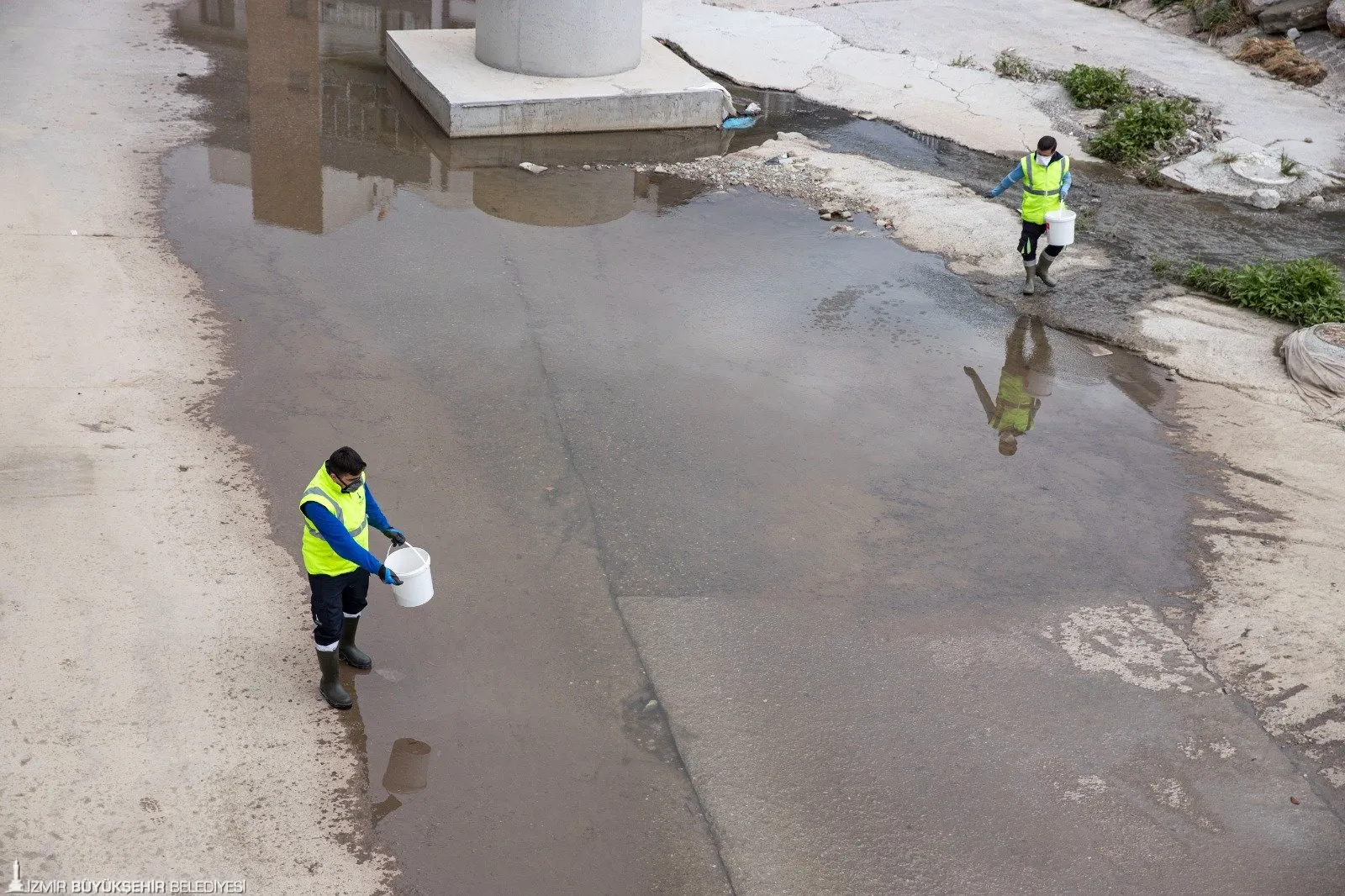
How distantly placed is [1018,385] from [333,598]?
6210 mm

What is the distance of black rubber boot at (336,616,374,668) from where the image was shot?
19.9 feet

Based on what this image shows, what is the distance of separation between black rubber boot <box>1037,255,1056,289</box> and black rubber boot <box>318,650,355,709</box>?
25.9 feet

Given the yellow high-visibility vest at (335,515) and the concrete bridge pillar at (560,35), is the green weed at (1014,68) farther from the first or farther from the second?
the yellow high-visibility vest at (335,515)

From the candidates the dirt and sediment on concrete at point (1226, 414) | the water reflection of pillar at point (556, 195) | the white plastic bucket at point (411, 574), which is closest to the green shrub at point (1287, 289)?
the dirt and sediment on concrete at point (1226, 414)

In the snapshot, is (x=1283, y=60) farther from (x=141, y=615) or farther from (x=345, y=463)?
(x=141, y=615)

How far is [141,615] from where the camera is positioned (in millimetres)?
6340

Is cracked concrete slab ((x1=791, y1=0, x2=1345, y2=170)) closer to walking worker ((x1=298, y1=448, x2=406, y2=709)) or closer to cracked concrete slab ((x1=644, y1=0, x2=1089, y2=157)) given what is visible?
cracked concrete slab ((x1=644, y1=0, x2=1089, y2=157))

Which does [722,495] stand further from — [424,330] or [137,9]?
[137,9]

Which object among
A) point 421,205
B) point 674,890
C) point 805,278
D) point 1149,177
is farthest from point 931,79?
point 674,890

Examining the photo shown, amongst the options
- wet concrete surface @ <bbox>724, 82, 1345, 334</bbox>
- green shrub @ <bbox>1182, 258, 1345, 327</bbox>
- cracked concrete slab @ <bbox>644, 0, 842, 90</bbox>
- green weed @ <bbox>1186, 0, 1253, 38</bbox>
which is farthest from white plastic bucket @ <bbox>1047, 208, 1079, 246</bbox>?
green weed @ <bbox>1186, 0, 1253, 38</bbox>

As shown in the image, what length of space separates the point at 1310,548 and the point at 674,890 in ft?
16.7

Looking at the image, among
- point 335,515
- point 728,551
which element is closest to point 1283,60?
point 728,551

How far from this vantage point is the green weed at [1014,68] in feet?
56.6

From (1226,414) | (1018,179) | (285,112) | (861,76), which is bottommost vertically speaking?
(1226,414)
